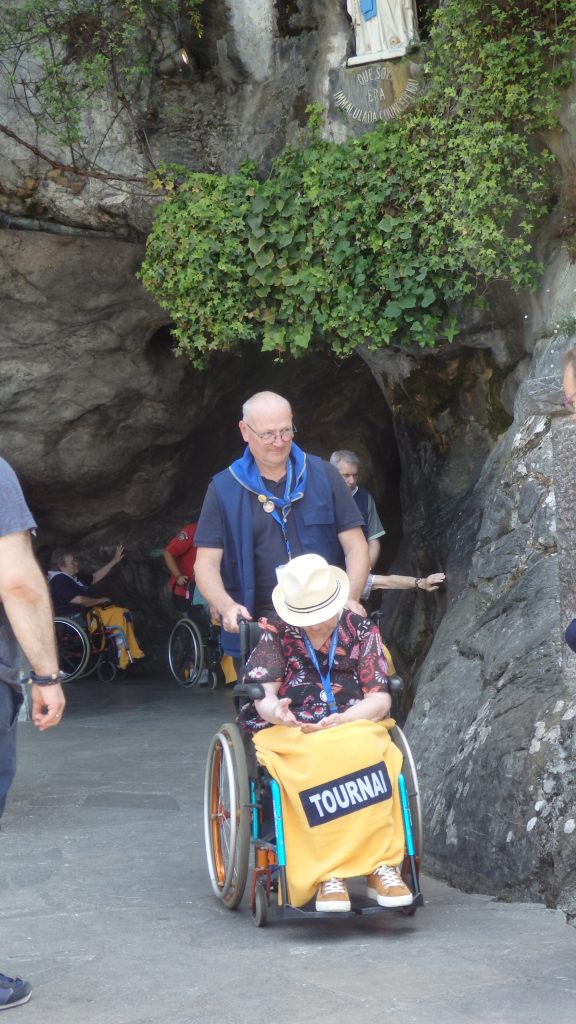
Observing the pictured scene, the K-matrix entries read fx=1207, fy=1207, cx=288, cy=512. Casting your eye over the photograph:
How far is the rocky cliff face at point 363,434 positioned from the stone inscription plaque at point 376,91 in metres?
0.17

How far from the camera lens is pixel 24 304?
1005cm

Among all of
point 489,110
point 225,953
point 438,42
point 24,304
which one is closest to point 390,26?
point 438,42

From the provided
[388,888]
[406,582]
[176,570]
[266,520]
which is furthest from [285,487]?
[176,570]

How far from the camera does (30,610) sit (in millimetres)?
2951

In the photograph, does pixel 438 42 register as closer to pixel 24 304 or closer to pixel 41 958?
pixel 24 304

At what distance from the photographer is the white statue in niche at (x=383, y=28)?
7461 mm

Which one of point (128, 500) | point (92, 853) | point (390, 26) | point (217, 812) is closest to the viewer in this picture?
point (217, 812)

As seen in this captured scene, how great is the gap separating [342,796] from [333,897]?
0.30 m

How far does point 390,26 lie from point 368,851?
5590mm

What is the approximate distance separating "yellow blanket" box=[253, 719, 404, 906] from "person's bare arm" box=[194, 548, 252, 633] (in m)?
0.66

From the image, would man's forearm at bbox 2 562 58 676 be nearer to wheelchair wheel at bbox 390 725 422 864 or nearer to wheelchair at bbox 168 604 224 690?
wheelchair wheel at bbox 390 725 422 864

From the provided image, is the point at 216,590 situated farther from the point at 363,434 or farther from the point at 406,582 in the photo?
the point at 363,434

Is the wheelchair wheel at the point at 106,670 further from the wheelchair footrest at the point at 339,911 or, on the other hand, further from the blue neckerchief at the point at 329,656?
the wheelchair footrest at the point at 339,911

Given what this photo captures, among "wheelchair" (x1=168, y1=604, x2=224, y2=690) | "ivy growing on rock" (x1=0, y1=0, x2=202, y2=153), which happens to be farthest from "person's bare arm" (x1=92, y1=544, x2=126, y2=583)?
"ivy growing on rock" (x1=0, y1=0, x2=202, y2=153)
